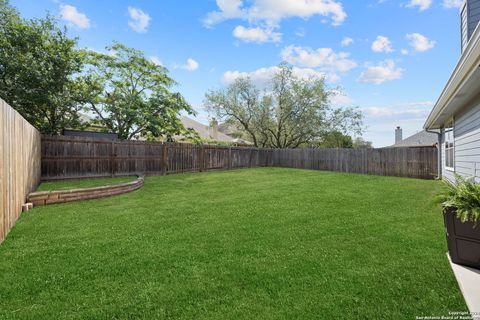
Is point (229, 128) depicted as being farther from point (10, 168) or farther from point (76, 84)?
point (10, 168)

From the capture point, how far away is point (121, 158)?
34.4 feet

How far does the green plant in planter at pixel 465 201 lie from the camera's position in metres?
2.33

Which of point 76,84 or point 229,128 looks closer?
point 76,84

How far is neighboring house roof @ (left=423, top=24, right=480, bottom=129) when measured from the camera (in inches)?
Answer: 108

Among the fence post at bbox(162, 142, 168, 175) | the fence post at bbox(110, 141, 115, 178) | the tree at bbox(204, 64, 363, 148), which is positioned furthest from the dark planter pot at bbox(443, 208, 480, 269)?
the tree at bbox(204, 64, 363, 148)

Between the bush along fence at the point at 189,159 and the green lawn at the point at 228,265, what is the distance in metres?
4.78

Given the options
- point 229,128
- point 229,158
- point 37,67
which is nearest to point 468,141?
point 229,158

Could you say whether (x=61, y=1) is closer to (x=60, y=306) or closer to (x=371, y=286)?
(x=60, y=306)

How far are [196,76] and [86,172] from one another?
9.33 metres

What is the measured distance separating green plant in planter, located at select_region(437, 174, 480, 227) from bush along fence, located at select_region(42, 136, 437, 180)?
17.0 feet

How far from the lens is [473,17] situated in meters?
6.00

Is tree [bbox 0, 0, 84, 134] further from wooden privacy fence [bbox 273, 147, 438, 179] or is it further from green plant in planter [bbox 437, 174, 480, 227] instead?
wooden privacy fence [bbox 273, 147, 438, 179]

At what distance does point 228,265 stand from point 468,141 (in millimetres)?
5724

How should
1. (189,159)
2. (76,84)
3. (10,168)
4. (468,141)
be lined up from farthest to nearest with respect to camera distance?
(189,159) → (76,84) → (468,141) → (10,168)
